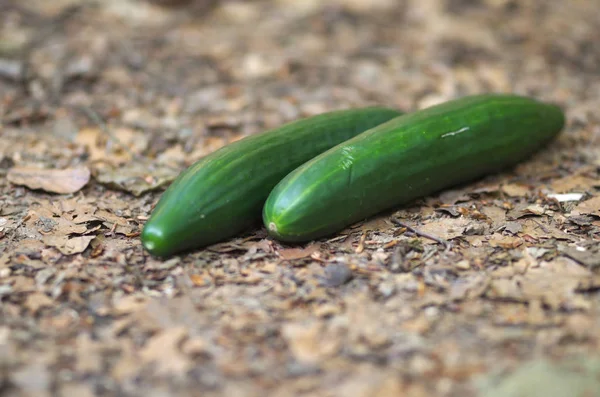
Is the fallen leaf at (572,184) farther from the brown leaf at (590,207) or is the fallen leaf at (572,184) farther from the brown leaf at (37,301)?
the brown leaf at (37,301)

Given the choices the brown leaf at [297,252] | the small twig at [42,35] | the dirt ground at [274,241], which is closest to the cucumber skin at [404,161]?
the brown leaf at [297,252]

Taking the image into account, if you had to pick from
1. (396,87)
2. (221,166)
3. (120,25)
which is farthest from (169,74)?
(221,166)

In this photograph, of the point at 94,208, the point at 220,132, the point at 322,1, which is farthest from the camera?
the point at 322,1

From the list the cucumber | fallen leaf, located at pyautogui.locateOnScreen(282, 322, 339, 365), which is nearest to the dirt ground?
fallen leaf, located at pyautogui.locateOnScreen(282, 322, 339, 365)

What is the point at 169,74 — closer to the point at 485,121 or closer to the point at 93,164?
the point at 93,164

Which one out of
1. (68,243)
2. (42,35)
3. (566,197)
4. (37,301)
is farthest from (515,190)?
(42,35)

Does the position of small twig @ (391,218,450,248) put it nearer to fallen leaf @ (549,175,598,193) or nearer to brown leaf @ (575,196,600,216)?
brown leaf @ (575,196,600,216)

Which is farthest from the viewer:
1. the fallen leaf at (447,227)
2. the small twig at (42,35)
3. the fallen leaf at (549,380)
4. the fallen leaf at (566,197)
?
the small twig at (42,35)
